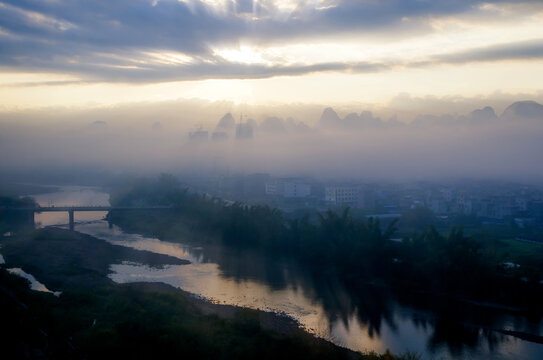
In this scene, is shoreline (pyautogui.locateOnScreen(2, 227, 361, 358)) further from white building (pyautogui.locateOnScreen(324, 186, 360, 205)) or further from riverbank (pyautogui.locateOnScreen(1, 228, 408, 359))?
white building (pyautogui.locateOnScreen(324, 186, 360, 205))

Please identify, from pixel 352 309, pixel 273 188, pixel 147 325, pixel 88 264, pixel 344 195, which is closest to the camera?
pixel 147 325

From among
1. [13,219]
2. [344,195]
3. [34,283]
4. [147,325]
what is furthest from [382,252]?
[13,219]

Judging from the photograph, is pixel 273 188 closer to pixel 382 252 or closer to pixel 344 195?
pixel 344 195

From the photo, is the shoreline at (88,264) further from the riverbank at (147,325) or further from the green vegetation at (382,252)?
the green vegetation at (382,252)

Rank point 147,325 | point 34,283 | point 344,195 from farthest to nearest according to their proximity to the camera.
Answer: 1. point 344,195
2. point 34,283
3. point 147,325

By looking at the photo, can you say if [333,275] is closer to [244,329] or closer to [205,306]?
[205,306]

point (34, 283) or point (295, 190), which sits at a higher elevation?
point (295, 190)

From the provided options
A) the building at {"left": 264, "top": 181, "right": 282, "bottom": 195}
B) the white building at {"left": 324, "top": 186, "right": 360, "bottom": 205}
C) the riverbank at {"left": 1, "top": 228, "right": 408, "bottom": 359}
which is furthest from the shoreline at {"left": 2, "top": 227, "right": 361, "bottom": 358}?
the building at {"left": 264, "top": 181, "right": 282, "bottom": 195}

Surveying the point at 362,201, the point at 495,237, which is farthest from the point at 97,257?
the point at 362,201
